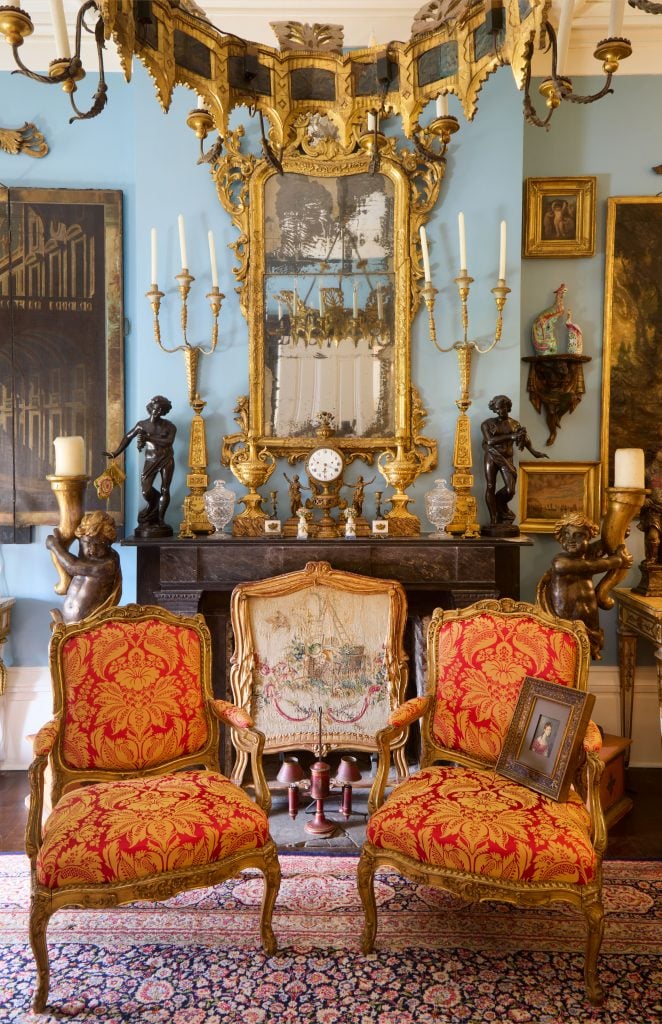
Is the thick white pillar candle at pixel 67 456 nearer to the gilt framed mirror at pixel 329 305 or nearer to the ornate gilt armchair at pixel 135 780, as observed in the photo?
the gilt framed mirror at pixel 329 305

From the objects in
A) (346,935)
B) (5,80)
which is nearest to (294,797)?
(346,935)

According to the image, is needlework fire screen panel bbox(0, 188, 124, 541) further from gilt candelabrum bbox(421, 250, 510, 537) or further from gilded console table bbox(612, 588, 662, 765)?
gilded console table bbox(612, 588, 662, 765)

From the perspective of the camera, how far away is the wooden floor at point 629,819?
Result: 3283mm

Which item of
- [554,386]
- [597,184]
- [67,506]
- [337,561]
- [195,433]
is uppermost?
[597,184]

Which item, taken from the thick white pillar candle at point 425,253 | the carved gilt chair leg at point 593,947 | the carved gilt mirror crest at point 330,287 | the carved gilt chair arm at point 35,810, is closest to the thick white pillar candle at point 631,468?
the carved gilt mirror crest at point 330,287

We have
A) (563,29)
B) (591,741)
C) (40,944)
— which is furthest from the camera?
(591,741)

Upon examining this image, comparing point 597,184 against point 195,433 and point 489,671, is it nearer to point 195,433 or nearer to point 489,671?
point 195,433

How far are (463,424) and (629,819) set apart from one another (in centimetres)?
218

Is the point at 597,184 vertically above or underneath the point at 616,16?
above

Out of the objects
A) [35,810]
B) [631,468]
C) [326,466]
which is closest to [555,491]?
[631,468]

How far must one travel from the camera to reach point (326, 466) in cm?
394

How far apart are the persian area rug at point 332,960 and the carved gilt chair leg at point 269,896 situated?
2.0 inches

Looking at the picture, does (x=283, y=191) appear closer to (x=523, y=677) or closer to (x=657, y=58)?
(x=657, y=58)

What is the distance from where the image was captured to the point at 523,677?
9.20ft
